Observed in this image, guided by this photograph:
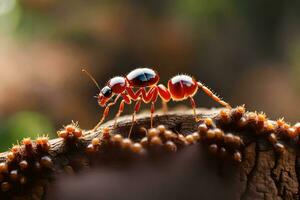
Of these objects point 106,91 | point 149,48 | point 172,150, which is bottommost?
point 172,150

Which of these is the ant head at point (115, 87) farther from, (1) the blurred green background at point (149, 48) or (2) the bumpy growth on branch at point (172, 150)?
(1) the blurred green background at point (149, 48)

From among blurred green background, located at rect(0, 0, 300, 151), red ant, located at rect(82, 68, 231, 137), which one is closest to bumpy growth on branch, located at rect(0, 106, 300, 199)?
red ant, located at rect(82, 68, 231, 137)

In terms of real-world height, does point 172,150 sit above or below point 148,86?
below

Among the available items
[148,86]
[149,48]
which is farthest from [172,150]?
[149,48]

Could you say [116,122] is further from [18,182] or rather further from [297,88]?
[297,88]

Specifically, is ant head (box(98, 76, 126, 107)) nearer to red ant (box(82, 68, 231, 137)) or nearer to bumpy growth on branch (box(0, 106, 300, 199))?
red ant (box(82, 68, 231, 137))

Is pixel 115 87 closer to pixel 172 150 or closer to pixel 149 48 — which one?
pixel 172 150

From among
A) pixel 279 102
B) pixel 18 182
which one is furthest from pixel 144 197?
pixel 279 102
